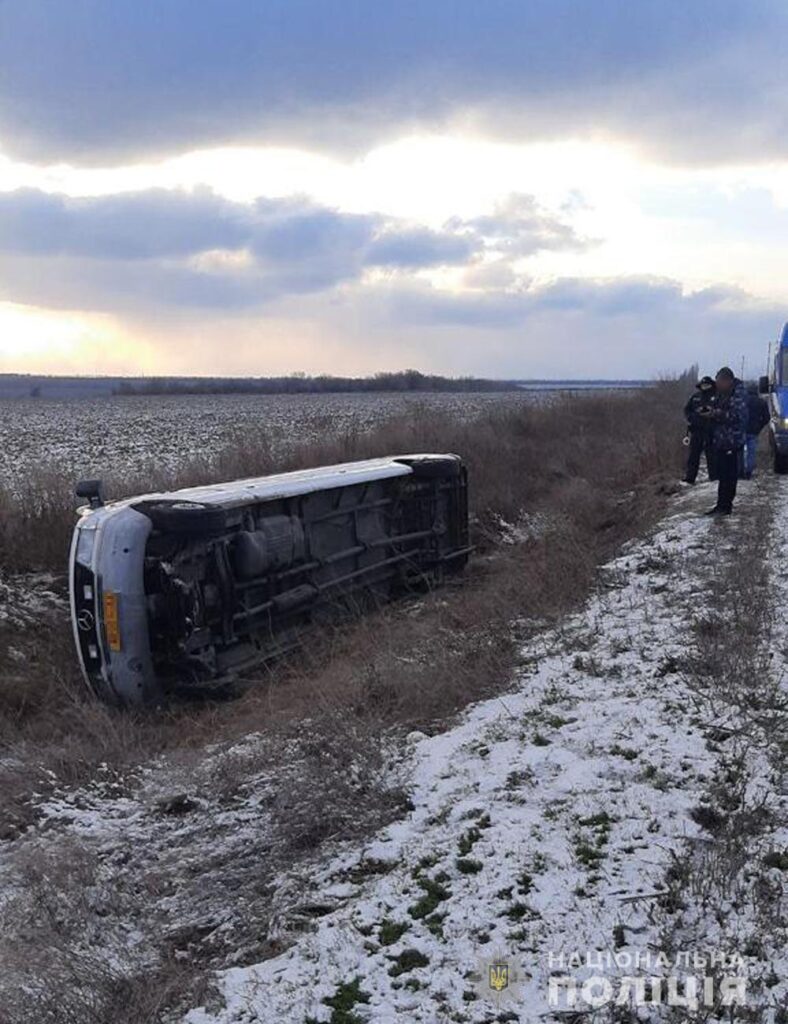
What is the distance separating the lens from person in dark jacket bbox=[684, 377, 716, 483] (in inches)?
479

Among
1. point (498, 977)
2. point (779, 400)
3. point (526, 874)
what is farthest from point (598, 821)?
point (779, 400)

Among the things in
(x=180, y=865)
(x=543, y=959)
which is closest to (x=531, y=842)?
(x=543, y=959)

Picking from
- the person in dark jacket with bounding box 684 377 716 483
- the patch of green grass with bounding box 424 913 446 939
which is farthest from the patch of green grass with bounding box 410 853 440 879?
the person in dark jacket with bounding box 684 377 716 483

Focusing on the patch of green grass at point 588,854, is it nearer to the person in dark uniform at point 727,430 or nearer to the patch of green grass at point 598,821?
the patch of green grass at point 598,821

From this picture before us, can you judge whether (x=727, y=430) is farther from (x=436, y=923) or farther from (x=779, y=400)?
(x=436, y=923)

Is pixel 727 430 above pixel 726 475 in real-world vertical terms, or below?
above

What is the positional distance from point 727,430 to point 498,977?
9.33m

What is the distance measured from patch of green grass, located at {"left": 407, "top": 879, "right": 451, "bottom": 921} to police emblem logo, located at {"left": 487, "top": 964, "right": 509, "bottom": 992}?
0.44m

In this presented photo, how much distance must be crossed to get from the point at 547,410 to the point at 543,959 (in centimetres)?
2848

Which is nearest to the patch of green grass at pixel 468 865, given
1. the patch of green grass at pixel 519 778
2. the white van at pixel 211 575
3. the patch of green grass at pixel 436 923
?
the patch of green grass at pixel 436 923

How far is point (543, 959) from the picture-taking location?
337 centimetres

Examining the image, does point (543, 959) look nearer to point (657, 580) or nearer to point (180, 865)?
point (180, 865)

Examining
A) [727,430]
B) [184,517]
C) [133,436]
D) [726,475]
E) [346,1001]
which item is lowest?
[346,1001]

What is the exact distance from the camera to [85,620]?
7.70 m
